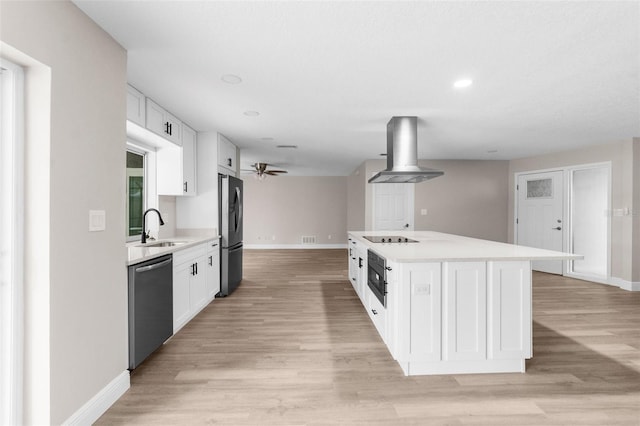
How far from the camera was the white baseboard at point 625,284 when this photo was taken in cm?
481

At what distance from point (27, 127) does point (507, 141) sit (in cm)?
570

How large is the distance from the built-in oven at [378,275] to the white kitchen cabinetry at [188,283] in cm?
187

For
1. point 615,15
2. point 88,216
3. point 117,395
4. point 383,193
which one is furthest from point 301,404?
point 383,193

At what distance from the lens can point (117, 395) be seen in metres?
2.01

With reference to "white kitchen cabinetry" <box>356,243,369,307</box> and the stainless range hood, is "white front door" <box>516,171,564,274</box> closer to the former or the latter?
the stainless range hood

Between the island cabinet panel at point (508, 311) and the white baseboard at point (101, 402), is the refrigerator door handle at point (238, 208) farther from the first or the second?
the island cabinet panel at point (508, 311)

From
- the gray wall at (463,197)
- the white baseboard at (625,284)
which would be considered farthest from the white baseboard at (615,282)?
the gray wall at (463,197)

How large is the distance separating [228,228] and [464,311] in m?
3.21

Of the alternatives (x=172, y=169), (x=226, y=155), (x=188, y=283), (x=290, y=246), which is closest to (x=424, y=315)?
(x=188, y=283)

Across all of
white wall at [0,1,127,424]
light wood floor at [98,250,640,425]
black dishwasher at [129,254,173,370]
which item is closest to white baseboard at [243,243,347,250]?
light wood floor at [98,250,640,425]

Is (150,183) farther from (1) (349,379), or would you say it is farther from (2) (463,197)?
(2) (463,197)

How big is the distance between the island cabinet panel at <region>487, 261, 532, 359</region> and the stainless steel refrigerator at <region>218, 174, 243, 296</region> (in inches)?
130

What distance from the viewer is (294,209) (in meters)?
9.88

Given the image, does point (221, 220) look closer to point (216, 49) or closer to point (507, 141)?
point (216, 49)
